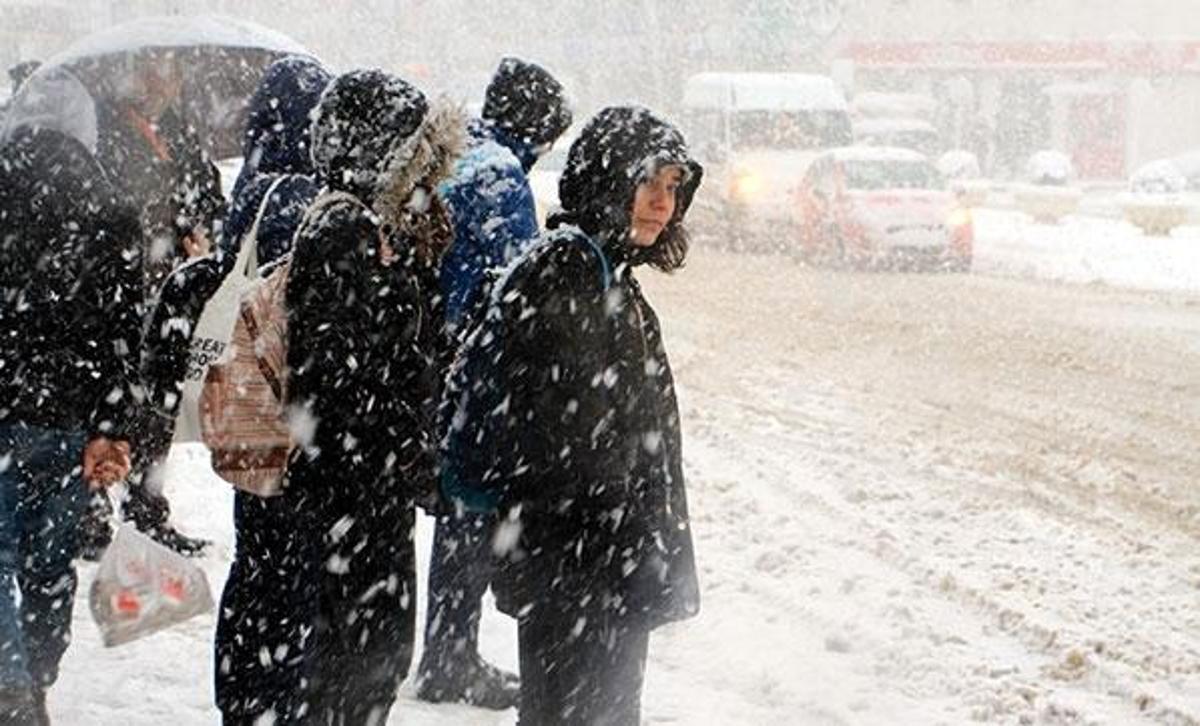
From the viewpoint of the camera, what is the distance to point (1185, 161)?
37.2 meters

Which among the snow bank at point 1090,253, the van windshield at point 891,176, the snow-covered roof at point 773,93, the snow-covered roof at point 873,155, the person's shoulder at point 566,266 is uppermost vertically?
the person's shoulder at point 566,266

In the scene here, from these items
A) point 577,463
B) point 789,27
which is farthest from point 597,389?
point 789,27

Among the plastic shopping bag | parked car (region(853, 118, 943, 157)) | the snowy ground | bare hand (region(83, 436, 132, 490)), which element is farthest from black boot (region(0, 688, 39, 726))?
parked car (region(853, 118, 943, 157))

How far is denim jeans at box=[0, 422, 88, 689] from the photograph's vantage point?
155 inches

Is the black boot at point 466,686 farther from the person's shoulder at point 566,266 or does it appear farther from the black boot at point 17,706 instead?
the person's shoulder at point 566,266

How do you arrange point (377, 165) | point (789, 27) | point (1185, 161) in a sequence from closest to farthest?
1. point (377, 165)
2. point (1185, 161)
3. point (789, 27)

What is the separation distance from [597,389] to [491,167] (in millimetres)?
1365

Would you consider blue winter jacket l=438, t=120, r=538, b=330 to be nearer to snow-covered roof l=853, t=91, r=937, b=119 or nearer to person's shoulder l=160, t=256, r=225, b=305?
person's shoulder l=160, t=256, r=225, b=305

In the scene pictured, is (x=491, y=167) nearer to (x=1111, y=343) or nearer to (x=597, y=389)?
(x=597, y=389)

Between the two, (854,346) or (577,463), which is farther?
(854,346)

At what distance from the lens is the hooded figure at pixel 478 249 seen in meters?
4.49

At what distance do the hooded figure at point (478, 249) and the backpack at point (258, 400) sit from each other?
46.7 inches

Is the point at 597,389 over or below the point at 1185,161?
over

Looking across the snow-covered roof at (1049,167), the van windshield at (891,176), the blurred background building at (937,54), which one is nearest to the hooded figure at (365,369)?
the van windshield at (891,176)
